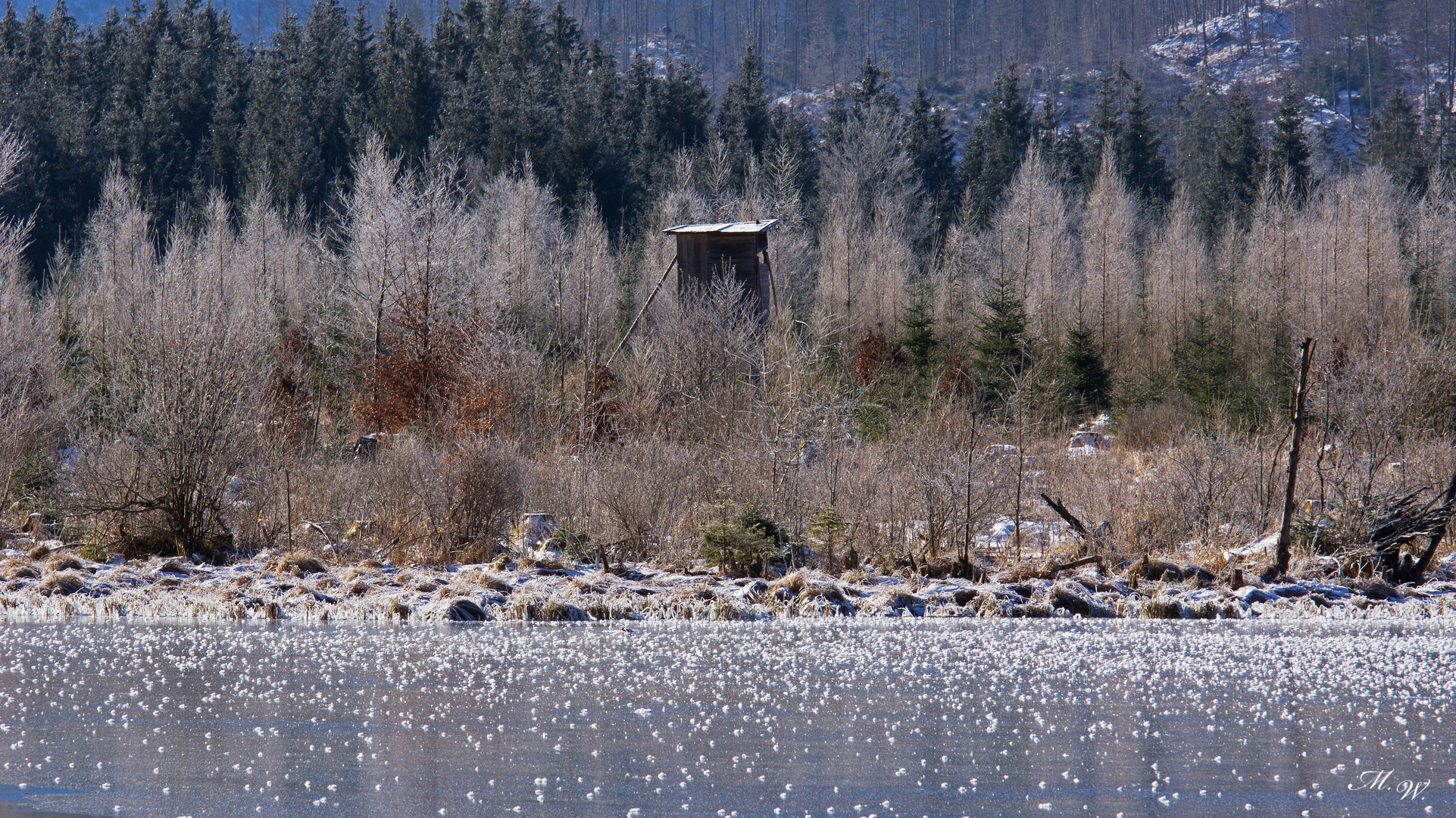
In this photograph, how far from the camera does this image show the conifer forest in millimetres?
15055

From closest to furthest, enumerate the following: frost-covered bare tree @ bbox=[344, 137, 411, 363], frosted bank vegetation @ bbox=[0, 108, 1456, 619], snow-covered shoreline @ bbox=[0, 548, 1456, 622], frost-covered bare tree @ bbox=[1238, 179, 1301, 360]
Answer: snow-covered shoreline @ bbox=[0, 548, 1456, 622], frosted bank vegetation @ bbox=[0, 108, 1456, 619], frost-covered bare tree @ bbox=[344, 137, 411, 363], frost-covered bare tree @ bbox=[1238, 179, 1301, 360]

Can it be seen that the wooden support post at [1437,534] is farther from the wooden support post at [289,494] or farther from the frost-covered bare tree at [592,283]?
the frost-covered bare tree at [592,283]

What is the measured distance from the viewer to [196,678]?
8.31m

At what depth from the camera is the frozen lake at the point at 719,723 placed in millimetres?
5414

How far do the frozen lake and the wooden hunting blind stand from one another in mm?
16177

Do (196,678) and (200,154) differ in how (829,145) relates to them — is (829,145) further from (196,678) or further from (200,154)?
(196,678)

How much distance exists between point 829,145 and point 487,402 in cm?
4022

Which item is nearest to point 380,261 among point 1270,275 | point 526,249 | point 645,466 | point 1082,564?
point 526,249

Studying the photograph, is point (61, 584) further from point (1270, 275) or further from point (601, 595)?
point (1270, 275)

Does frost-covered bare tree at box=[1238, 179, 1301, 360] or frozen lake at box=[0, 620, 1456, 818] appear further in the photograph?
frost-covered bare tree at box=[1238, 179, 1301, 360]

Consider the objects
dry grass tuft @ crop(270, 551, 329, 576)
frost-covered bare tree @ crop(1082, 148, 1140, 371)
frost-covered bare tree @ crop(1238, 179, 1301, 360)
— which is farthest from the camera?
frost-covered bare tree @ crop(1082, 148, 1140, 371)

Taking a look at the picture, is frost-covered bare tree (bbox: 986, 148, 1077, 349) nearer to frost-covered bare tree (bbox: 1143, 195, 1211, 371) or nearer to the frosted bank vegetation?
frost-covered bare tree (bbox: 1143, 195, 1211, 371)

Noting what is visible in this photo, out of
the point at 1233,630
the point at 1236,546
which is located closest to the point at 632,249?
the point at 1236,546

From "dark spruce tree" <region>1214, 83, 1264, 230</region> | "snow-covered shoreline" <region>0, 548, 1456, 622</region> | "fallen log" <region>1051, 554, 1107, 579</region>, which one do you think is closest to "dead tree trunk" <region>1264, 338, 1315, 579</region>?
"snow-covered shoreline" <region>0, 548, 1456, 622</region>
